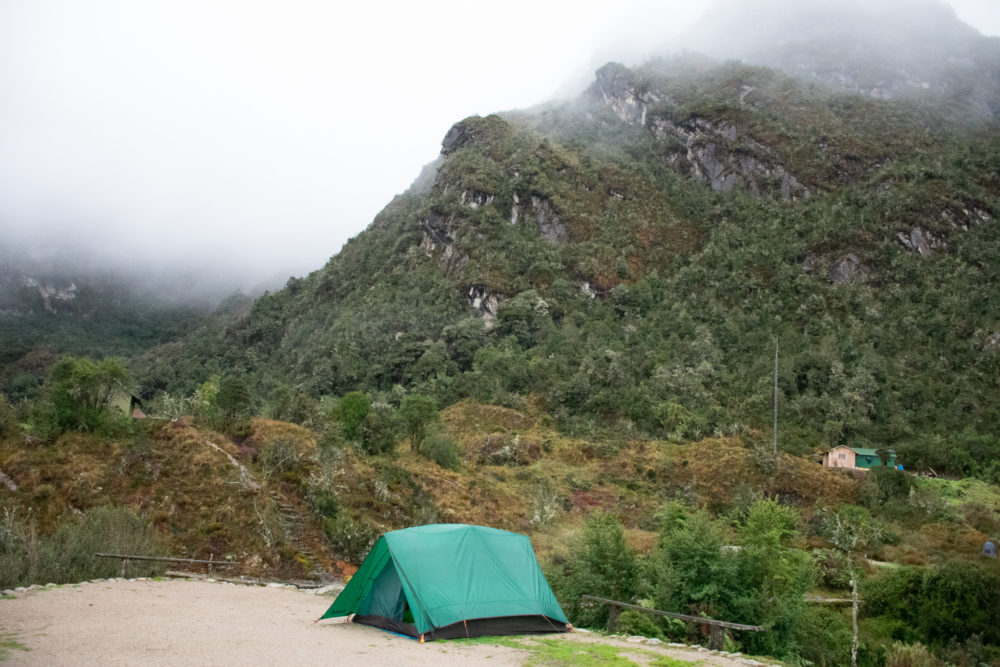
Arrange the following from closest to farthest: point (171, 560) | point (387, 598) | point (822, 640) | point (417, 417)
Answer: point (387, 598), point (822, 640), point (171, 560), point (417, 417)

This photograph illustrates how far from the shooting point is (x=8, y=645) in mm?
7273

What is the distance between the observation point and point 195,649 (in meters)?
7.89

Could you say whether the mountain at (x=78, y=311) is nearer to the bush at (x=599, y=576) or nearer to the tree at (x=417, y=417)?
the tree at (x=417, y=417)

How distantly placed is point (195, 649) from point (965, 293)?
68.5 meters

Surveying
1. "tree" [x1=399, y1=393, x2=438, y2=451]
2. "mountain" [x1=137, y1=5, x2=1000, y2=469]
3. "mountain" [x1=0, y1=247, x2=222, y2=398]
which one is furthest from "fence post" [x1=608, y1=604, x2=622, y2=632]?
"mountain" [x1=0, y1=247, x2=222, y2=398]

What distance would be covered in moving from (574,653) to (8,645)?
22.1 feet

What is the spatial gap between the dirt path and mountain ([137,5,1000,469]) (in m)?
39.8

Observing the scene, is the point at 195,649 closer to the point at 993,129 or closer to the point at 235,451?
the point at 235,451

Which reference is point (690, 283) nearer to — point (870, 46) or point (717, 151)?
point (717, 151)

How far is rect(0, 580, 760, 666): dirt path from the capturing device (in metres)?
7.46

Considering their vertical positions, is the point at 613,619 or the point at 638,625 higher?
the point at 613,619

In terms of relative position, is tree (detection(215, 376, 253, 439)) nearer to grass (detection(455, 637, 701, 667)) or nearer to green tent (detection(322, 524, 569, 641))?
green tent (detection(322, 524, 569, 641))

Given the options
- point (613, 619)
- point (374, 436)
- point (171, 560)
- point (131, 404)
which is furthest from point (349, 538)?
point (131, 404)

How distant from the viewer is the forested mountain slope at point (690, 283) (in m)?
52.8
